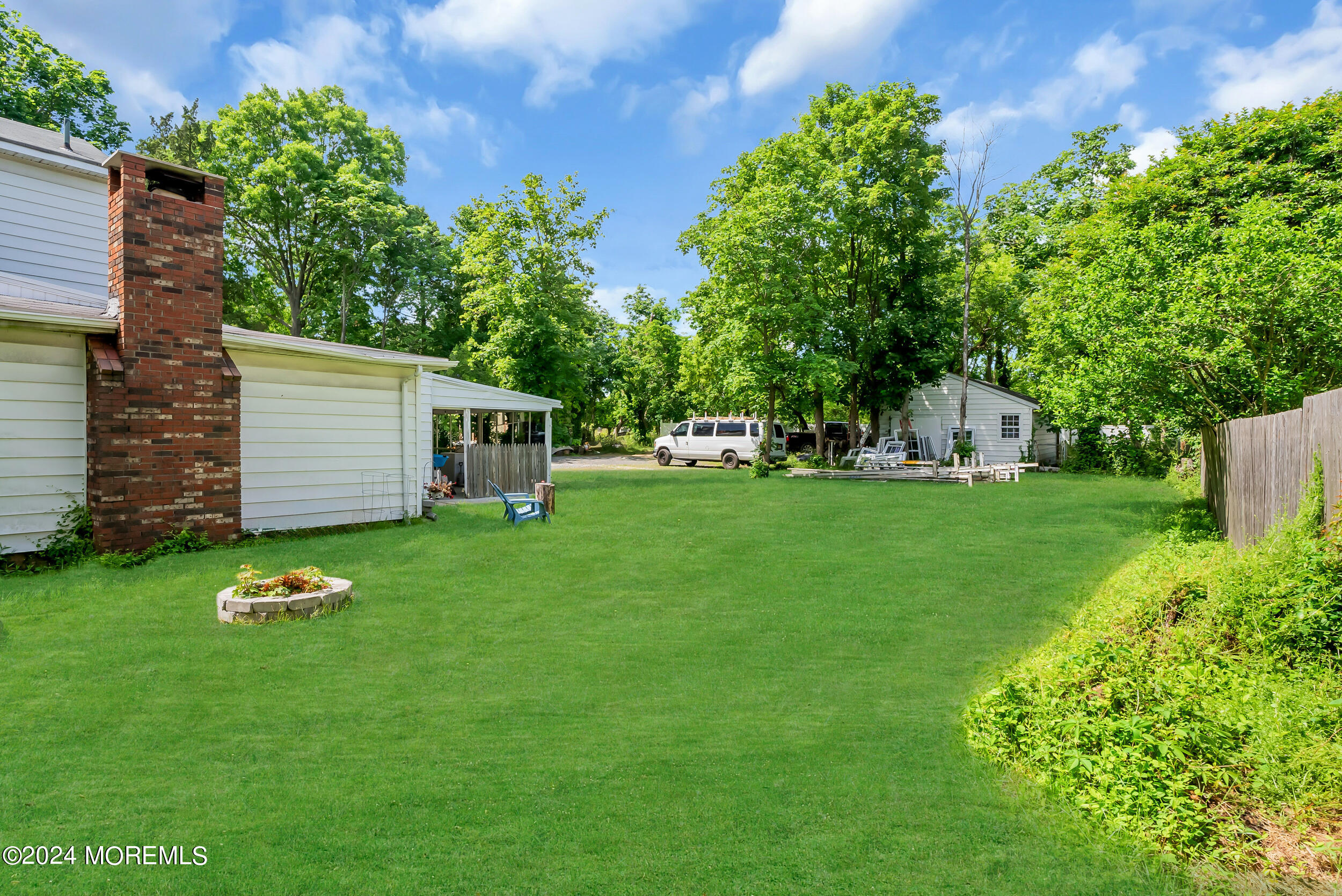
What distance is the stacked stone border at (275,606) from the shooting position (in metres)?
5.67

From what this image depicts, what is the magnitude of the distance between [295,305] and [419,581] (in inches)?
1047

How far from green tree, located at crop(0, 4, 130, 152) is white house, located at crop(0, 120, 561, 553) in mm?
12157

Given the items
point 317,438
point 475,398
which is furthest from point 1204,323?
point 475,398

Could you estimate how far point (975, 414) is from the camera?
27.6 m

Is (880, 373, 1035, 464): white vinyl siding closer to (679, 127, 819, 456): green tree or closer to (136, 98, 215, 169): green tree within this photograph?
(679, 127, 819, 456): green tree

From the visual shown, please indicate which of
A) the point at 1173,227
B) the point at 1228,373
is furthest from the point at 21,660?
the point at 1173,227

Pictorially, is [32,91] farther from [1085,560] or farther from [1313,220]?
[1313,220]

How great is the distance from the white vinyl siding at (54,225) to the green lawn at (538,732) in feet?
26.0

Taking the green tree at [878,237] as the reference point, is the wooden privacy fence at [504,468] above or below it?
below

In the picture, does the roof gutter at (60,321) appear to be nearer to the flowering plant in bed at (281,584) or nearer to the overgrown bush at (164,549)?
the overgrown bush at (164,549)

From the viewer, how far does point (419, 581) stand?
7.25 meters

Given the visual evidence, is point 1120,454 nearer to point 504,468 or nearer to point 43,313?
point 504,468

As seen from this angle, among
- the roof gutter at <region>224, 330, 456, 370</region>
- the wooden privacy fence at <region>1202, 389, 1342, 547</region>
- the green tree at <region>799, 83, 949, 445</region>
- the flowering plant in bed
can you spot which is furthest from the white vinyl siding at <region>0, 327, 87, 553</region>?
the green tree at <region>799, 83, 949, 445</region>

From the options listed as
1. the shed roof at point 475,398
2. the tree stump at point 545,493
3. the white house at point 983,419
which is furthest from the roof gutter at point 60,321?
the white house at point 983,419
